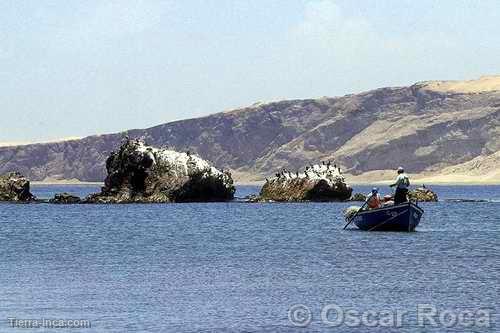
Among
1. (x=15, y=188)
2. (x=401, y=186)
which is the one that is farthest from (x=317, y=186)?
(x=401, y=186)

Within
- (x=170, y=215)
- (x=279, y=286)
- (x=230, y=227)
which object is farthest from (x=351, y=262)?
(x=170, y=215)

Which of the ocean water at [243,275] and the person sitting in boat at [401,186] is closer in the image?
the ocean water at [243,275]

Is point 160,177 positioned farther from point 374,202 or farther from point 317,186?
point 374,202

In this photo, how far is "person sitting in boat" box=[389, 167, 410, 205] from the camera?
6656 centimetres

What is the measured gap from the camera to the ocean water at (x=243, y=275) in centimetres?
3600

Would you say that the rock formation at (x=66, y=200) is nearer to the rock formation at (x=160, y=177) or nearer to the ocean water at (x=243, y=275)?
the rock formation at (x=160, y=177)

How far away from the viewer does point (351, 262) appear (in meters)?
53.9

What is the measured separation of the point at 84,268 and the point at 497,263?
17868 millimetres

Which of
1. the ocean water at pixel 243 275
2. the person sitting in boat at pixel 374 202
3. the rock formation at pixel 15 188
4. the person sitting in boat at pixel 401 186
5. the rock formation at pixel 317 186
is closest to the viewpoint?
the ocean water at pixel 243 275

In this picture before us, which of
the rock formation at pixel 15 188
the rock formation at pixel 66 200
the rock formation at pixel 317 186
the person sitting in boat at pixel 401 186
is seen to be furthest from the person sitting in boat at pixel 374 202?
the rock formation at pixel 15 188

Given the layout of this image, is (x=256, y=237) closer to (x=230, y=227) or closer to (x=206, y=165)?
(x=230, y=227)

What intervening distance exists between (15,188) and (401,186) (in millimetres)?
85310

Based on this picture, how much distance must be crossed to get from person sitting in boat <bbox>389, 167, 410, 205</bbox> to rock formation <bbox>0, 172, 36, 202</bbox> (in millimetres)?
81769

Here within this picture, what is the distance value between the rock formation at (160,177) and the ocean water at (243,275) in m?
33.8
